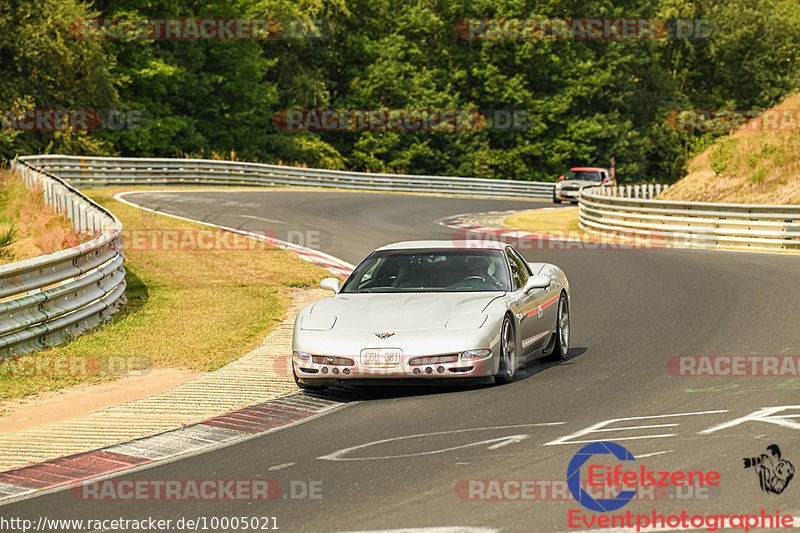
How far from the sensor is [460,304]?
930 cm

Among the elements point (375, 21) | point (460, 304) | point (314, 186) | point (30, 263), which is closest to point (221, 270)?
point (30, 263)

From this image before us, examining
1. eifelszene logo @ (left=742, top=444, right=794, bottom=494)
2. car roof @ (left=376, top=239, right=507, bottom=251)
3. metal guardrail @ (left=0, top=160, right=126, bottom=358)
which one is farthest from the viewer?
metal guardrail @ (left=0, top=160, right=126, bottom=358)

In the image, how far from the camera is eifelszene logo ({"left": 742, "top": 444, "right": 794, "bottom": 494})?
5.55 metres

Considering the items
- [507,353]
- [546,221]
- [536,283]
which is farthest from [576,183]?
[507,353]

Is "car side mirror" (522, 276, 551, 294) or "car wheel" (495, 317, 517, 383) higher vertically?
"car side mirror" (522, 276, 551, 294)

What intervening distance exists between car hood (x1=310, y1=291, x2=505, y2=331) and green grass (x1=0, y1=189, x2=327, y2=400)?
1.93 meters

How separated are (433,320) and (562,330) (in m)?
2.32

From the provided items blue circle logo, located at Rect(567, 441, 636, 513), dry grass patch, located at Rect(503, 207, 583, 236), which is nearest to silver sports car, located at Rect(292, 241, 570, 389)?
blue circle logo, located at Rect(567, 441, 636, 513)

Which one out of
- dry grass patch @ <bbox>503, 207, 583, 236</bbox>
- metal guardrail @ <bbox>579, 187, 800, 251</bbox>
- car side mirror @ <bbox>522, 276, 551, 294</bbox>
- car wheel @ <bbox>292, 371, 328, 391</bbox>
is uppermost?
car side mirror @ <bbox>522, 276, 551, 294</bbox>

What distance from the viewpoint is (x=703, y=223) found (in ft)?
79.5

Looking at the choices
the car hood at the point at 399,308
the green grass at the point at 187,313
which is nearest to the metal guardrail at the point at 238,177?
the green grass at the point at 187,313

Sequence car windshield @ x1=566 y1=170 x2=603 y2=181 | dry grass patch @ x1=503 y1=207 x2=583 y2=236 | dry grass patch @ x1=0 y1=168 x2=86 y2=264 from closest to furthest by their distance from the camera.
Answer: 1. dry grass patch @ x1=0 y1=168 x2=86 y2=264
2. dry grass patch @ x1=503 y1=207 x2=583 y2=236
3. car windshield @ x1=566 y1=170 x2=603 y2=181

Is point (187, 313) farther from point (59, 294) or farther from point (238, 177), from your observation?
point (238, 177)

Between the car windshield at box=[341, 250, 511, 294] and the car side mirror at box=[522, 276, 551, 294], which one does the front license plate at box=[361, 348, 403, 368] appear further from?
the car side mirror at box=[522, 276, 551, 294]
